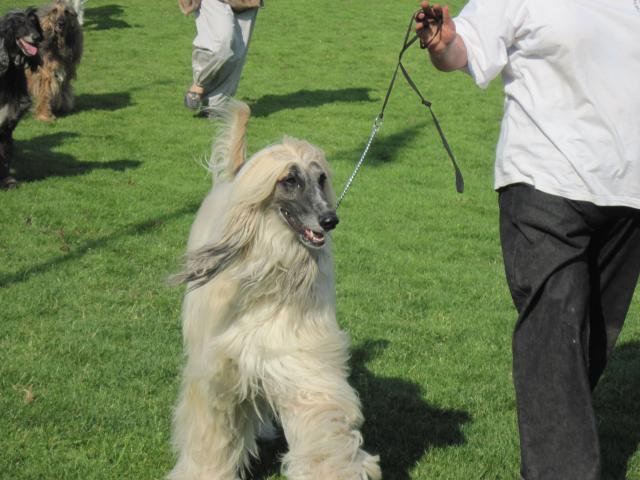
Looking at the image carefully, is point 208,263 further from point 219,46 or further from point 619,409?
point 219,46

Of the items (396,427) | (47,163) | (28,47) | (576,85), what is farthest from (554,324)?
(47,163)

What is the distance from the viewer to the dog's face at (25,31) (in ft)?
28.4

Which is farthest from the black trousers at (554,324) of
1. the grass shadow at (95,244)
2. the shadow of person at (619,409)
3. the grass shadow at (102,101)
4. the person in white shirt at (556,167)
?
the grass shadow at (102,101)

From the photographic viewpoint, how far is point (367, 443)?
455cm

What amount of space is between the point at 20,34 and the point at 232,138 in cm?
506

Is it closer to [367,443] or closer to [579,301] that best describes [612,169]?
[579,301]

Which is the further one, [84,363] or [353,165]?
[353,165]

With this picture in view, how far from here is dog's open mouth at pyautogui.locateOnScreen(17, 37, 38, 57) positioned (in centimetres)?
865

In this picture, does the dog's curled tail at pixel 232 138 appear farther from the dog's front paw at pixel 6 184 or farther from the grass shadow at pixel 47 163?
the grass shadow at pixel 47 163

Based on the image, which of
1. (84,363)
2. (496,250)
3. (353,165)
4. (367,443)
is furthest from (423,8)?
(353,165)

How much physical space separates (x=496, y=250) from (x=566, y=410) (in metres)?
4.95

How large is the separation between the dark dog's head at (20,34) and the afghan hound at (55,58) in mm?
2725

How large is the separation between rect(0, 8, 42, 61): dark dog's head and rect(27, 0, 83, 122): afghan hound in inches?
107

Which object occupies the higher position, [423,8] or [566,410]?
[423,8]
